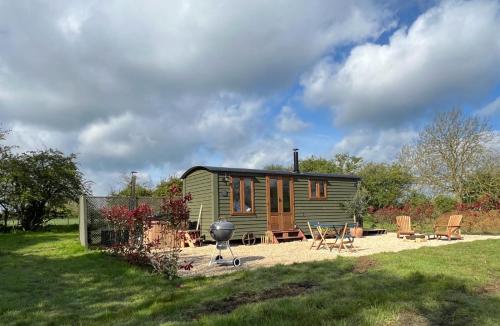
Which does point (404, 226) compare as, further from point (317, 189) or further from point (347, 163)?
point (347, 163)

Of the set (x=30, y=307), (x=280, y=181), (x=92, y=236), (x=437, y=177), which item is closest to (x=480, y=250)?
(x=280, y=181)

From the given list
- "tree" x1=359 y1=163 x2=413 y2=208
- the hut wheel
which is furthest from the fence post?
"tree" x1=359 y1=163 x2=413 y2=208

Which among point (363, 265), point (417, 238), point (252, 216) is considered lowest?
point (417, 238)

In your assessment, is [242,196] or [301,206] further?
[301,206]

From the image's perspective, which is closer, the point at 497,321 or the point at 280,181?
the point at 497,321

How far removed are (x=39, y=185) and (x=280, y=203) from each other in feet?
39.6

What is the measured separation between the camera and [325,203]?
16.1m

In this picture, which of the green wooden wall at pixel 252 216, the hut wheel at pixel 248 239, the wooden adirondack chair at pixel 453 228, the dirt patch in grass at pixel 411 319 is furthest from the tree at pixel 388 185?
the dirt patch in grass at pixel 411 319

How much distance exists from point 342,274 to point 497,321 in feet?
9.31

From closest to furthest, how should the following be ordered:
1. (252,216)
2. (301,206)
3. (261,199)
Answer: (252,216) < (261,199) < (301,206)

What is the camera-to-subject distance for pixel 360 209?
16688 mm

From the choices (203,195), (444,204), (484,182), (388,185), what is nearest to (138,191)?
(203,195)

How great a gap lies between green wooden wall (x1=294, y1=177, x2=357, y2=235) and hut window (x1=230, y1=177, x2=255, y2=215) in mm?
1988

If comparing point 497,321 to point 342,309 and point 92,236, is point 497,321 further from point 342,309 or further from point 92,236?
point 92,236
